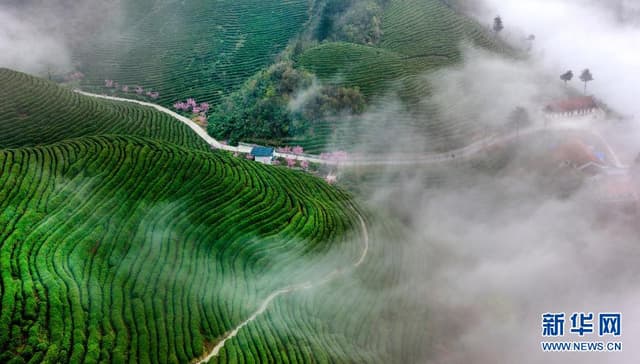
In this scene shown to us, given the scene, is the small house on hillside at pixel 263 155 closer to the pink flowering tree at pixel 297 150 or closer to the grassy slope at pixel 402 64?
the pink flowering tree at pixel 297 150

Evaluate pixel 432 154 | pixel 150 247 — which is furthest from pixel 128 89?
pixel 150 247

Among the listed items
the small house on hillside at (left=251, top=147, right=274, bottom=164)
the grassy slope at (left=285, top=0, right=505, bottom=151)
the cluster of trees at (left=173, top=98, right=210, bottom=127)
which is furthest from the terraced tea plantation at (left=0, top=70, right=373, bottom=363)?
the cluster of trees at (left=173, top=98, right=210, bottom=127)

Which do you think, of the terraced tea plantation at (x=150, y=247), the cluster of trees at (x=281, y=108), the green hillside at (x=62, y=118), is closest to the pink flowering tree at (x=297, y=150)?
the cluster of trees at (x=281, y=108)

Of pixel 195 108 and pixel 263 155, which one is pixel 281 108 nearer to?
pixel 263 155

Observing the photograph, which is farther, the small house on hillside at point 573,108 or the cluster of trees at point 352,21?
the cluster of trees at point 352,21

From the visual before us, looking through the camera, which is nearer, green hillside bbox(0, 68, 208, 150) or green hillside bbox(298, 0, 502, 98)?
green hillside bbox(0, 68, 208, 150)

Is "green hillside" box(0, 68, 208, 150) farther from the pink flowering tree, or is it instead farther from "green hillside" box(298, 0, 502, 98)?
"green hillside" box(298, 0, 502, 98)
